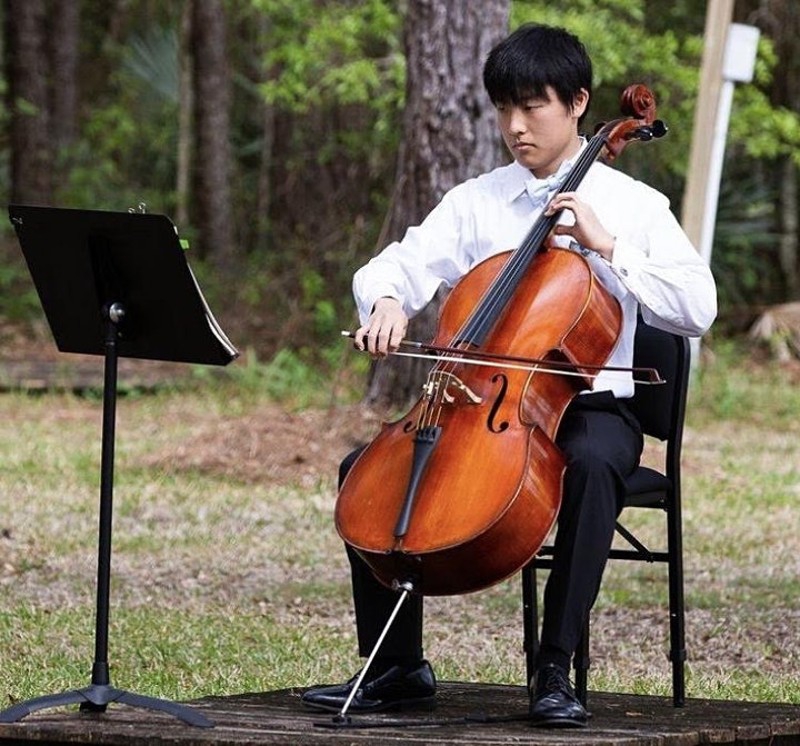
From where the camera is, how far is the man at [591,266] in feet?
11.6

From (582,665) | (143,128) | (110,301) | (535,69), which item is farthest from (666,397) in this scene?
(143,128)

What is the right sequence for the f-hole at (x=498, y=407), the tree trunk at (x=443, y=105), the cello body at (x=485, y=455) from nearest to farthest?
the cello body at (x=485, y=455)
the f-hole at (x=498, y=407)
the tree trunk at (x=443, y=105)

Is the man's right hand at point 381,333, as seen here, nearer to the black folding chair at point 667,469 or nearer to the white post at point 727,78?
the black folding chair at point 667,469

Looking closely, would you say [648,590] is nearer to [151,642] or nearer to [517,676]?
[517,676]

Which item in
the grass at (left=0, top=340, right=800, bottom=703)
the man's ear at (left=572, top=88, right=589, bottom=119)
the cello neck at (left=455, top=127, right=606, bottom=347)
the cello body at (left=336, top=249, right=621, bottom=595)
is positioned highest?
the man's ear at (left=572, top=88, right=589, bottom=119)

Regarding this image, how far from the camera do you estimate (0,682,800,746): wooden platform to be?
3205mm

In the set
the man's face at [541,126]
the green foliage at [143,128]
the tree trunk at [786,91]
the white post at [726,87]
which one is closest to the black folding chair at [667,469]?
the man's face at [541,126]

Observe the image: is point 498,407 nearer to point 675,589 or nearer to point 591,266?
point 591,266

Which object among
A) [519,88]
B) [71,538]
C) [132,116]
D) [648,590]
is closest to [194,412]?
[71,538]

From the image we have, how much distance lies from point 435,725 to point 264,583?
2909 millimetres

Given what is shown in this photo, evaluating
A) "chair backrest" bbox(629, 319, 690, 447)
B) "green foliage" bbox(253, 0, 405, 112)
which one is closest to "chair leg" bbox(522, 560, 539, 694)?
"chair backrest" bbox(629, 319, 690, 447)

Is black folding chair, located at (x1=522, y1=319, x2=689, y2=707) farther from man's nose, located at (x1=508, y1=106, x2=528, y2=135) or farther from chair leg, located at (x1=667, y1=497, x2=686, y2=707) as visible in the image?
man's nose, located at (x1=508, y1=106, x2=528, y2=135)

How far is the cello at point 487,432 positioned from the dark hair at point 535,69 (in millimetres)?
146

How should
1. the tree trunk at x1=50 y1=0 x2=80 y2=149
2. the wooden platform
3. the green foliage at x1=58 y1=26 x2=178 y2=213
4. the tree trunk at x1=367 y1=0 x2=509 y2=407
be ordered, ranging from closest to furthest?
1. the wooden platform
2. the tree trunk at x1=367 y1=0 x2=509 y2=407
3. the tree trunk at x1=50 y1=0 x2=80 y2=149
4. the green foliage at x1=58 y1=26 x2=178 y2=213
